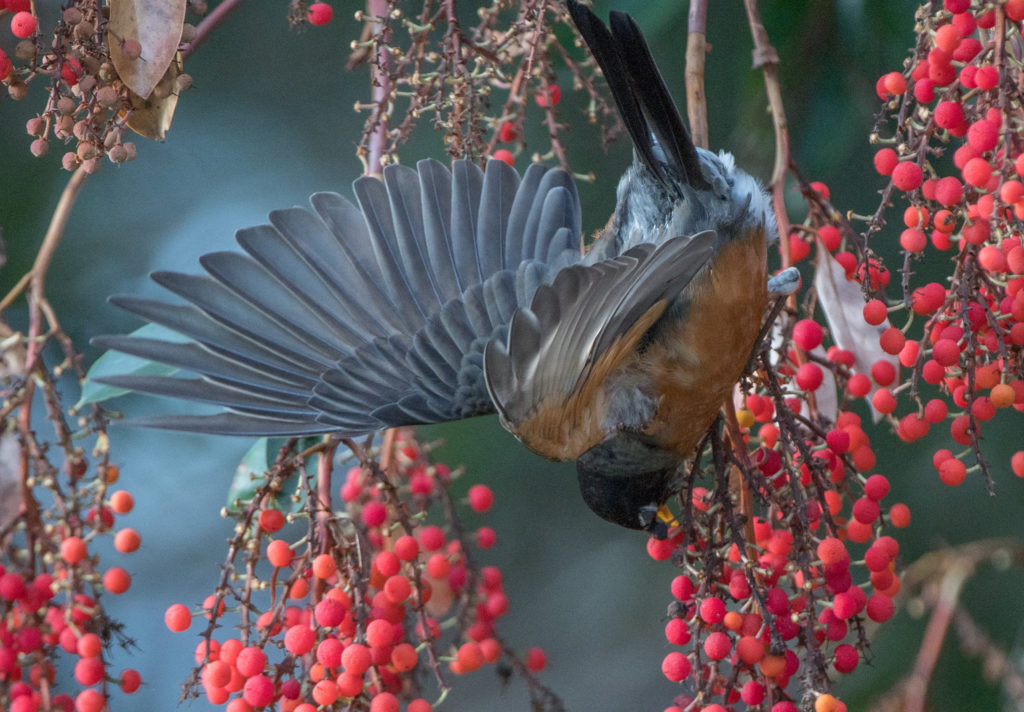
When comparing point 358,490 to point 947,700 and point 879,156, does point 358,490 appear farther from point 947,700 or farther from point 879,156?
point 947,700

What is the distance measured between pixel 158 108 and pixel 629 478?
62 cm

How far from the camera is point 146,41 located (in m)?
0.97

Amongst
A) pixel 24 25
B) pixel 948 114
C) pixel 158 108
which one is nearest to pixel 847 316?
pixel 948 114

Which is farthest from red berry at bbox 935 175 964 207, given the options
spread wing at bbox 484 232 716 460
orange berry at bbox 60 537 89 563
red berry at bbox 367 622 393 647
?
orange berry at bbox 60 537 89 563

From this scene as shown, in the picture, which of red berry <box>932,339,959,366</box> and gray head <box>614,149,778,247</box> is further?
gray head <box>614,149,778,247</box>

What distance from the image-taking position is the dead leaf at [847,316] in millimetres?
1228

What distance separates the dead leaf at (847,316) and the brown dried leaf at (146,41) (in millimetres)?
705

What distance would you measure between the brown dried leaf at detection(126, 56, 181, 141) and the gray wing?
0.16 m

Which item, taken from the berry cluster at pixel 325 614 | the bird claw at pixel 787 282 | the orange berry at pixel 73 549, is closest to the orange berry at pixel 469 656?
the berry cluster at pixel 325 614

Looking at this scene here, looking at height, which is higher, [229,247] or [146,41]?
[229,247]

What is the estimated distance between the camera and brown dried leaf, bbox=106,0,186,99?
0.97 metres

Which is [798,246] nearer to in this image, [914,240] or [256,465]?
[914,240]

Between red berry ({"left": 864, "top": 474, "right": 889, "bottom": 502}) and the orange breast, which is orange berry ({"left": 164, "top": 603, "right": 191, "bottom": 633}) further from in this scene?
red berry ({"left": 864, "top": 474, "right": 889, "bottom": 502})

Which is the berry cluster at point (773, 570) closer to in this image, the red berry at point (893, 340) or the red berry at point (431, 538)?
the red berry at point (893, 340)
